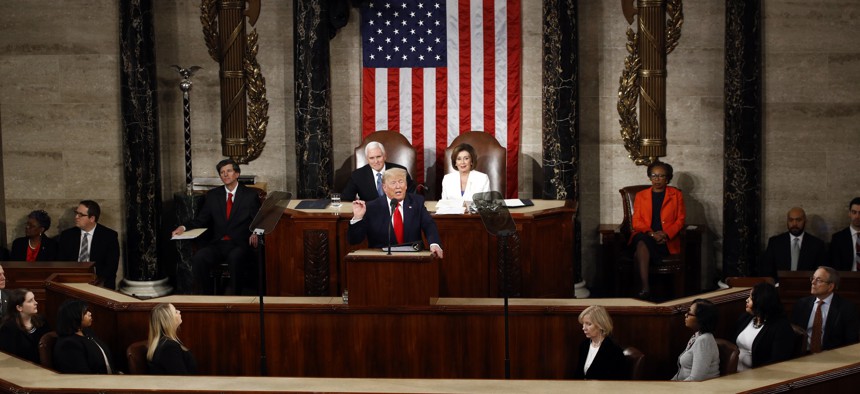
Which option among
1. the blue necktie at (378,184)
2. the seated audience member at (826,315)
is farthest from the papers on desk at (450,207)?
the seated audience member at (826,315)

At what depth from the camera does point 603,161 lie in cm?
1298

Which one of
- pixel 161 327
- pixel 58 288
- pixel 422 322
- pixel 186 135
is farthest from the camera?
pixel 186 135

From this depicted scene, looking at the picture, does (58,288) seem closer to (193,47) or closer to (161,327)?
(161,327)

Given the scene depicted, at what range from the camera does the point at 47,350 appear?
7.80 metres

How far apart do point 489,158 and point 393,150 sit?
107 centimetres

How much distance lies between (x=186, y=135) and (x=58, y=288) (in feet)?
11.5

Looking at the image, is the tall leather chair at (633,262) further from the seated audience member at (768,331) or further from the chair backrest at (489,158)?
the seated audience member at (768,331)

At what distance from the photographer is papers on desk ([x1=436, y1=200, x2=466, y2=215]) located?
10.4 m

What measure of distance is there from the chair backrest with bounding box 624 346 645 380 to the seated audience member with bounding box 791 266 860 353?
149 cm

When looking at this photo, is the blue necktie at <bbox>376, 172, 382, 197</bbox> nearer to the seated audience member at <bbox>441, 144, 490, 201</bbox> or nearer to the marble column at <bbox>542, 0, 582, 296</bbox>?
the seated audience member at <bbox>441, 144, 490, 201</bbox>

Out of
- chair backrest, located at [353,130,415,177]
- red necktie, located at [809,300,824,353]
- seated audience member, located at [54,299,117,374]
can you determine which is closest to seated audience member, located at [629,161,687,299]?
chair backrest, located at [353,130,415,177]

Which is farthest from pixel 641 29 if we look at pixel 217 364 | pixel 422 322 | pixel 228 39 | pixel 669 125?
pixel 217 364

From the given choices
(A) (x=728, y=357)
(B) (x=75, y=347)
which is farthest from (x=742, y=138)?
(B) (x=75, y=347)

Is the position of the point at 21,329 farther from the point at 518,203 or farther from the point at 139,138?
the point at 518,203
